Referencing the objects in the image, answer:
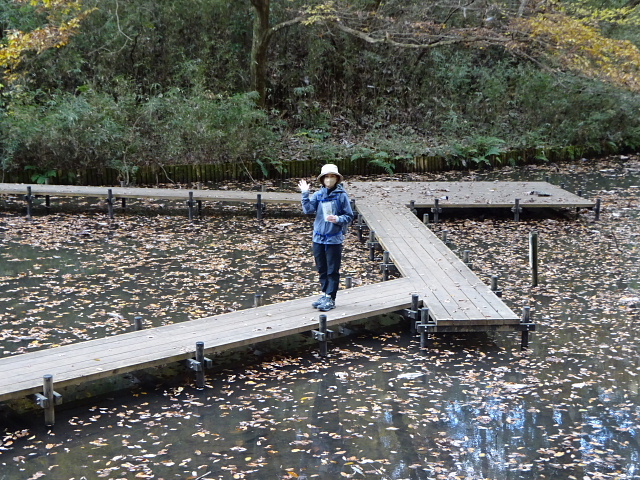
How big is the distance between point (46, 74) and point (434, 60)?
12.3 metres

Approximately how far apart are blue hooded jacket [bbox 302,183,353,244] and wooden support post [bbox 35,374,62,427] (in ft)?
10.5

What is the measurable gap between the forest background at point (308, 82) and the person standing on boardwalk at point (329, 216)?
1051 cm

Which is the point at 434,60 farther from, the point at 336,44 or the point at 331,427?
the point at 331,427

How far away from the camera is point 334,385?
742 cm

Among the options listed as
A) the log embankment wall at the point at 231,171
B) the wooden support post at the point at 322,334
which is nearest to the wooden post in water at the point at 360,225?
the wooden support post at the point at 322,334

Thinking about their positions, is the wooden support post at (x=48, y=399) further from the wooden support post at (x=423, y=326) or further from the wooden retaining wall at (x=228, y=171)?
the wooden retaining wall at (x=228, y=171)

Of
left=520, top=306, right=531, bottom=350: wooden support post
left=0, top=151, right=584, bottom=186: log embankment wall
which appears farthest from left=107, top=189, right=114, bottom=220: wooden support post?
left=520, top=306, right=531, bottom=350: wooden support post

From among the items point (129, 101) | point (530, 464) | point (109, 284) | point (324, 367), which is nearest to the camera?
point (530, 464)

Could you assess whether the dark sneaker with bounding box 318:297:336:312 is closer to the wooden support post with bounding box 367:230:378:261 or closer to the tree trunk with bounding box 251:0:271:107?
the wooden support post with bounding box 367:230:378:261

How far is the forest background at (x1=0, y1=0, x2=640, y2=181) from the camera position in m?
18.3

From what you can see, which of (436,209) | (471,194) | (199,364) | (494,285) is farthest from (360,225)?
(199,364)

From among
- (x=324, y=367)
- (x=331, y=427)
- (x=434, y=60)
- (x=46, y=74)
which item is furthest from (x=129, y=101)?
(x=331, y=427)

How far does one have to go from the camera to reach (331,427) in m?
6.54

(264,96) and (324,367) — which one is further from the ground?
(264,96)
